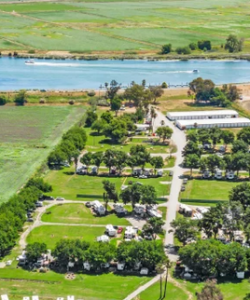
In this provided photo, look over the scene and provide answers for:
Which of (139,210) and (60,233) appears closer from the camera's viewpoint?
(60,233)

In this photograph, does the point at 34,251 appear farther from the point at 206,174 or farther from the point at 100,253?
the point at 206,174

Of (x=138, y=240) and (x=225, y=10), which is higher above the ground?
(x=225, y=10)

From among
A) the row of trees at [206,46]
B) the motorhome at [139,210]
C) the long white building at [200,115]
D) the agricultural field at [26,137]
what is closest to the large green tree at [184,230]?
the motorhome at [139,210]

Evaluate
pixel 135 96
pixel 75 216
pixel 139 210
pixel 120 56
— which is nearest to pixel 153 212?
pixel 139 210

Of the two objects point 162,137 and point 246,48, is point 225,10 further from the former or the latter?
point 162,137

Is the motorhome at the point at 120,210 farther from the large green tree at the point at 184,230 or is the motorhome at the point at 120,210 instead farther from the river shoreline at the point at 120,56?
the river shoreline at the point at 120,56

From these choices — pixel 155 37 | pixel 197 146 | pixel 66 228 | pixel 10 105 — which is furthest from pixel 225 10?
pixel 66 228

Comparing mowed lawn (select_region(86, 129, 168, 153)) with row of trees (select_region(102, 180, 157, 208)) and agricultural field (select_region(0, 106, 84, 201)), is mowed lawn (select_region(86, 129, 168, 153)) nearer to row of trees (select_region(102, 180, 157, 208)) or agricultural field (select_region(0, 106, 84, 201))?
agricultural field (select_region(0, 106, 84, 201))
